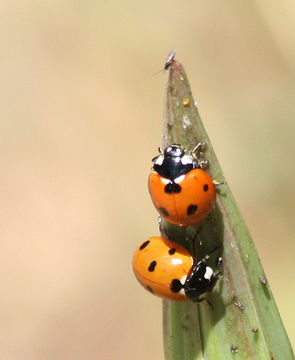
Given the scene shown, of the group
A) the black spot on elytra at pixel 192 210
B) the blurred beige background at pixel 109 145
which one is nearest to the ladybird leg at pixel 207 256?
the black spot on elytra at pixel 192 210

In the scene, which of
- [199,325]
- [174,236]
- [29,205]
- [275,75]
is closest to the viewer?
[199,325]

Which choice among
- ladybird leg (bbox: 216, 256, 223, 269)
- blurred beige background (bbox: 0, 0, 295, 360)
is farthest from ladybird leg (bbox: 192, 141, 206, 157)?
blurred beige background (bbox: 0, 0, 295, 360)

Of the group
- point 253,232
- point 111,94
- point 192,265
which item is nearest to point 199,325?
point 192,265

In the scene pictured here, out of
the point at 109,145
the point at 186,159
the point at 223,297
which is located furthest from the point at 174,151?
the point at 109,145

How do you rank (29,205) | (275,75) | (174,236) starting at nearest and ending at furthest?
(174,236)
(275,75)
(29,205)

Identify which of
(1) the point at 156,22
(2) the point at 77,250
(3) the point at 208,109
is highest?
(1) the point at 156,22

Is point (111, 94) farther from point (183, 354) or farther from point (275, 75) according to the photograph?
point (183, 354)
